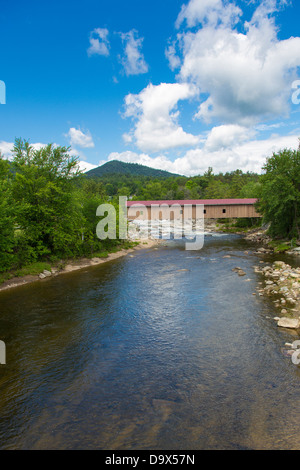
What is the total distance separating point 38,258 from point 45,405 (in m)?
16.8

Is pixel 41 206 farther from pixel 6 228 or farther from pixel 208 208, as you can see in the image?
pixel 208 208

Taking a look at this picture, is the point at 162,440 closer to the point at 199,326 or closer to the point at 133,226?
the point at 199,326

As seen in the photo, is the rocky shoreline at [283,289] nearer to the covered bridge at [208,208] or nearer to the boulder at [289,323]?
the boulder at [289,323]

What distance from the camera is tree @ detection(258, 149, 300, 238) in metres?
26.9

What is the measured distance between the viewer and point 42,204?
2198 cm

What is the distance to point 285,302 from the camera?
45.4 feet

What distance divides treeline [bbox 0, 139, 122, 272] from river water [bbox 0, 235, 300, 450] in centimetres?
586

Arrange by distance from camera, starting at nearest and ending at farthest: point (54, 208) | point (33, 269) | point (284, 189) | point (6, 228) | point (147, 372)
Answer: point (147, 372) → point (6, 228) → point (33, 269) → point (54, 208) → point (284, 189)

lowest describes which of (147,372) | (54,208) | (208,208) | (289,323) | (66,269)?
(147,372)

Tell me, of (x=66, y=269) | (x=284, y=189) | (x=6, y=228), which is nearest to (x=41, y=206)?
(x=6, y=228)

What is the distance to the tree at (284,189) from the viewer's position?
26.9 metres

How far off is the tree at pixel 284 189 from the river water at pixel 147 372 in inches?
568

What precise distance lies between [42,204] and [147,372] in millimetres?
17350

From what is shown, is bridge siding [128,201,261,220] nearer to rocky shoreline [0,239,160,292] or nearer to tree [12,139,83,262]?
rocky shoreline [0,239,160,292]
